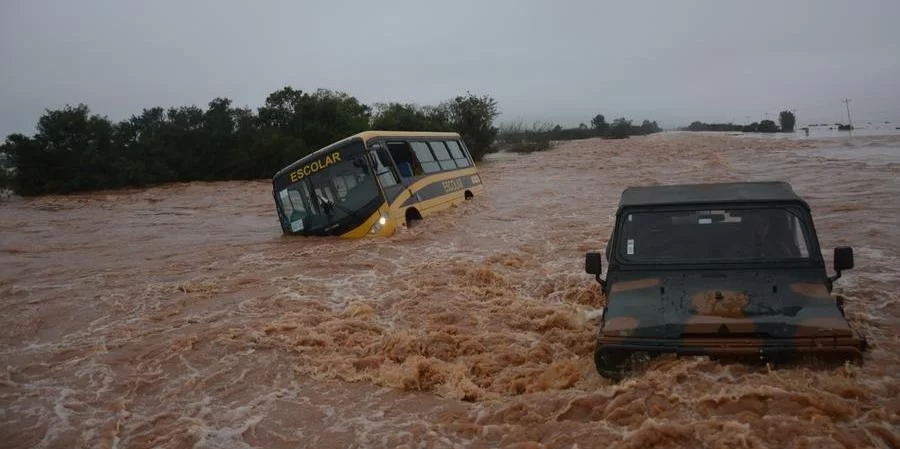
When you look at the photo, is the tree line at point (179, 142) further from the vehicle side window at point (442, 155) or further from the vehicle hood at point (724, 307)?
the vehicle hood at point (724, 307)

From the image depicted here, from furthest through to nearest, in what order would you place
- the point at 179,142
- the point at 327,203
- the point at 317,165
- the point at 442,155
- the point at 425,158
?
the point at 179,142 < the point at 442,155 < the point at 425,158 < the point at 327,203 < the point at 317,165

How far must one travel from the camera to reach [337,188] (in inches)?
473

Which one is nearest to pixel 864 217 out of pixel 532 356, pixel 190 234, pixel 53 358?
pixel 532 356

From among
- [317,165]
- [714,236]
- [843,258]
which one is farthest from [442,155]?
[843,258]

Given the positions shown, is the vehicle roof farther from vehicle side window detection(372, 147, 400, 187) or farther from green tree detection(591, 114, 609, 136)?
green tree detection(591, 114, 609, 136)

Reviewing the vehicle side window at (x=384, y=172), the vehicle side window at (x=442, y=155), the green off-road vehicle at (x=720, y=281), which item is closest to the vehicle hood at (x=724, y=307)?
the green off-road vehicle at (x=720, y=281)

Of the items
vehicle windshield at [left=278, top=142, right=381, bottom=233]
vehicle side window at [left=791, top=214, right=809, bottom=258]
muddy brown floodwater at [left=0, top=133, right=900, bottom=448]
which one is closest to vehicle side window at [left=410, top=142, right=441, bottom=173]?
muddy brown floodwater at [left=0, top=133, right=900, bottom=448]

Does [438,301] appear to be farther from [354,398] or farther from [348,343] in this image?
[354,398]

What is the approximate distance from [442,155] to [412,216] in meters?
3.81

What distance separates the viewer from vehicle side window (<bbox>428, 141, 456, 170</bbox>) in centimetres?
1605

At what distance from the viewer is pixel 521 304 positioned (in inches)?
290

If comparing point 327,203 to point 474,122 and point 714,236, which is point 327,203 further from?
point 474,122

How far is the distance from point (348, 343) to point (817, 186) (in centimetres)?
1442

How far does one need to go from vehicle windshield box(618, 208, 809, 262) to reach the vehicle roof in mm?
90
